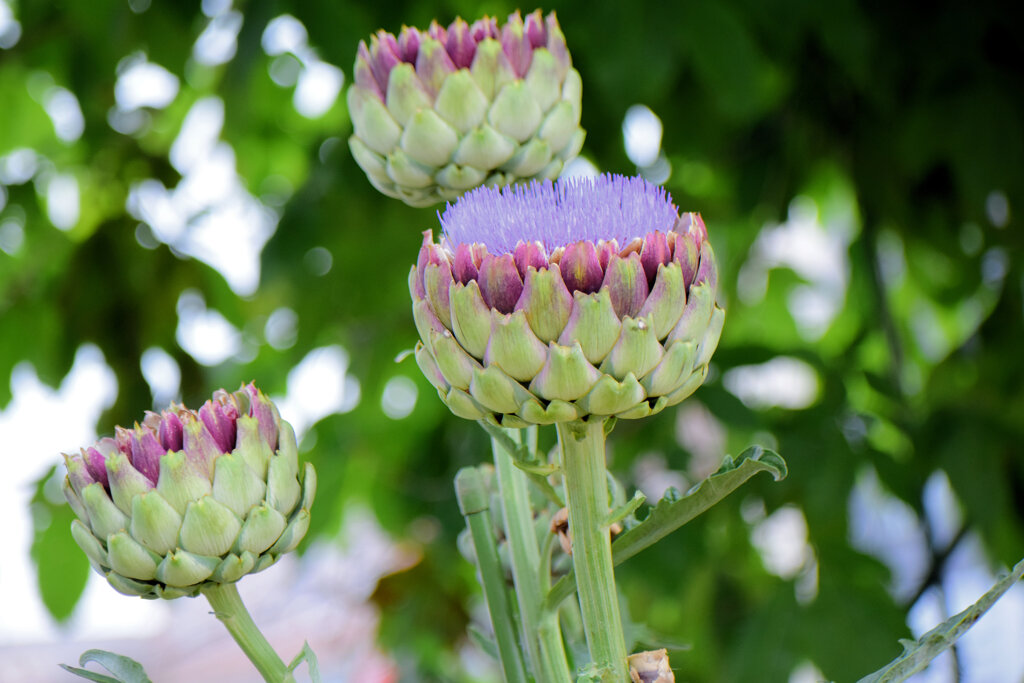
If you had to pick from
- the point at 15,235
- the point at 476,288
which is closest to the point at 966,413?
the point at 476,288

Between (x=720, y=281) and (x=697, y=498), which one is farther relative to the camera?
(x=720, y=281)

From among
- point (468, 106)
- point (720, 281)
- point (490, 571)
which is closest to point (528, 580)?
point (490, 571)

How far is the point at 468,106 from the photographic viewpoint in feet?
1.04

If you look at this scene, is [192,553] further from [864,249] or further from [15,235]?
[15,235]

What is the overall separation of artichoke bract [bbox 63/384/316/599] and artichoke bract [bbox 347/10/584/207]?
102 mm

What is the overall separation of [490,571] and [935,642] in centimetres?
12

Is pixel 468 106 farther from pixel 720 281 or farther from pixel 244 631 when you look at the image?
pixel 720 281

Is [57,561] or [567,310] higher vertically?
[57,561]

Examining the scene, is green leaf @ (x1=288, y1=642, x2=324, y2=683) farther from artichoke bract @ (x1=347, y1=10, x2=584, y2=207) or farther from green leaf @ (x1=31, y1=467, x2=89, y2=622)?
green leaf @ (x1=31, y1=467, x2=89, y2=622)

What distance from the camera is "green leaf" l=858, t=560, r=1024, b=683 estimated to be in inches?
8.7

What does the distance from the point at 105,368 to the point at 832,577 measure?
2.22 feet

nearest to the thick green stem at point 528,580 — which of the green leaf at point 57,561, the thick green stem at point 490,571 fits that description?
the thick green stem at point 490,571

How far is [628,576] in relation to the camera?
0.80m

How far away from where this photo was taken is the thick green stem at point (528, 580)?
0.28 m
